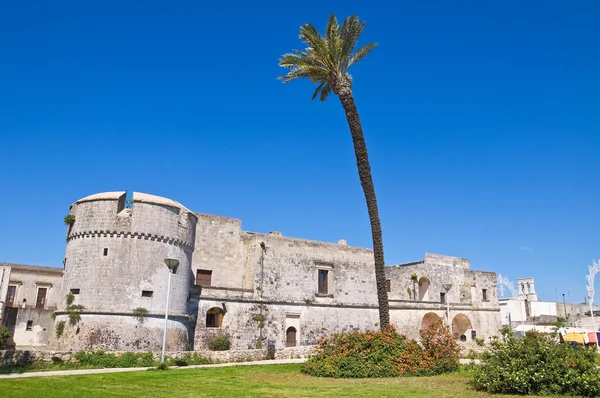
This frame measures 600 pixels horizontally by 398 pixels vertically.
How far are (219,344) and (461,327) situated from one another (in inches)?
964

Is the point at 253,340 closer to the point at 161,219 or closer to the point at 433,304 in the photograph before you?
the point at 161,219

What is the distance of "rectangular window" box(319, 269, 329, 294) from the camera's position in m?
33.9

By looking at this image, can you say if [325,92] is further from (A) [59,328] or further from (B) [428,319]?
(B) [428,319]

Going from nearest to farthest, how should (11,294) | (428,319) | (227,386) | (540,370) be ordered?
(540,370) < (227,386) < (11,294) < (428,319)

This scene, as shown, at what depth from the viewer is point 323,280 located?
1347 inches

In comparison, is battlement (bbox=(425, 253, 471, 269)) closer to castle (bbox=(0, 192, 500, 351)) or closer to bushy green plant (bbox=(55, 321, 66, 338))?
castle (bbox=(0, 192, 500, 351))

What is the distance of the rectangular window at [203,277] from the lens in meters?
30.0

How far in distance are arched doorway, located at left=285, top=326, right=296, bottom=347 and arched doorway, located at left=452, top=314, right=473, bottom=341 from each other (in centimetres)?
1713

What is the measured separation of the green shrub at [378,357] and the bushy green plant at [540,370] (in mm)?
4017

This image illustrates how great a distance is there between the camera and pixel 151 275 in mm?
24359

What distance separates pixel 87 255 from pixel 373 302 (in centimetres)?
2041

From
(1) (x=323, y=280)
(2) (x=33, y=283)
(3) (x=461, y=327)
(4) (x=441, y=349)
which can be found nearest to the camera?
(4) (x=441, y=349)

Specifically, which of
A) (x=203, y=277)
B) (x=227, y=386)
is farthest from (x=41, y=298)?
(x=227, y=386)

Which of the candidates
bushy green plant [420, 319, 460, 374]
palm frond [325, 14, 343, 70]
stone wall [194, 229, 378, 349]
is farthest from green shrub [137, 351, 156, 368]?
palm frond [325, 14, 343, 70]
